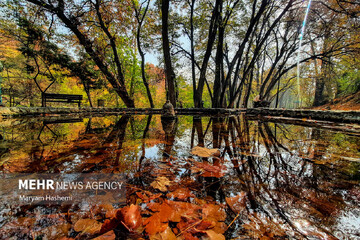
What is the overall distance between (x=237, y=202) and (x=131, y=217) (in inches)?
24.4

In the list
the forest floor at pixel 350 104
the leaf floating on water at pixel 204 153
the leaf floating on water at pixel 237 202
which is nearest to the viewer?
the leaf floating on water at pixel 237 202

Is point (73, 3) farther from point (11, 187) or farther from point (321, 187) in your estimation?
point (321, 187)

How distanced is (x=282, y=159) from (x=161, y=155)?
4.53 feet

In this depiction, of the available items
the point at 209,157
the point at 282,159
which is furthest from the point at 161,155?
the point at 282,159

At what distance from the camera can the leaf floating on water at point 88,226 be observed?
2.08 feet

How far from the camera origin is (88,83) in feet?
29.5

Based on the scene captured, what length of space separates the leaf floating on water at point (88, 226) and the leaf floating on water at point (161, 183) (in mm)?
391

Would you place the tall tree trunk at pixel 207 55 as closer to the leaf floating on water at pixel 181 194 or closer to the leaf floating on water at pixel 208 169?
the leaf floating on water at pixel 208 169

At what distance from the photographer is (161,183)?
41.0 inches

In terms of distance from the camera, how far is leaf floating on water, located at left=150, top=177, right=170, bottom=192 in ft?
3.22

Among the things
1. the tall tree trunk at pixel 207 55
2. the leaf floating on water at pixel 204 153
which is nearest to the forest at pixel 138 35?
the tall tree trunk at pixel 207 55

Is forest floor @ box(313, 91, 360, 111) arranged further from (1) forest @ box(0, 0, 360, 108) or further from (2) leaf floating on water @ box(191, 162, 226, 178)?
(2) leaf floating on water @ box(191, 162, 226, 178)

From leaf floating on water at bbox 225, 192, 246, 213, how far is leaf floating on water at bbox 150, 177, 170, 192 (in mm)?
424
